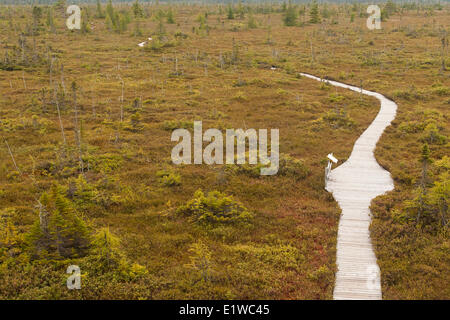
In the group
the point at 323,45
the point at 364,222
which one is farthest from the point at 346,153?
the point at 323,45

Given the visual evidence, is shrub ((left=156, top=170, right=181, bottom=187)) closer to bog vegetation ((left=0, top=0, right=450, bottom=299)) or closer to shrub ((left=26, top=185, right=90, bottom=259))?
bog vegetation ((left=0, top=0, right=450, bottom=299))

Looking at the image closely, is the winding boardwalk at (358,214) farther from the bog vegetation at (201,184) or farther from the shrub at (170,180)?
the shrub at (170,180)

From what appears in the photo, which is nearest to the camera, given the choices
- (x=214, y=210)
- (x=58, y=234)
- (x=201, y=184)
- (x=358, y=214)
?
(x=58, y=234)

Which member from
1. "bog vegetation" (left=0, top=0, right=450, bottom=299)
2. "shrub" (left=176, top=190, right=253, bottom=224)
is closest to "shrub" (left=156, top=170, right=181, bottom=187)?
"bog vegetation" (left=0, top=0, right=450, bottom=299)

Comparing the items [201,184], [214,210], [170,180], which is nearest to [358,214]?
[214,210]

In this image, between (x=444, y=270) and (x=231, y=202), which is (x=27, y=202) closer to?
(x=231, y=202)

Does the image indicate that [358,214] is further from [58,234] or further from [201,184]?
[58,234]
